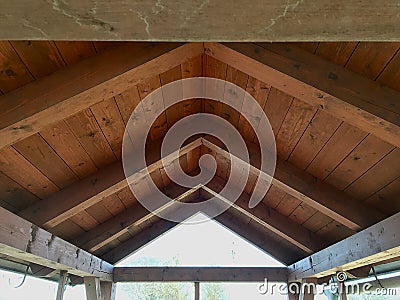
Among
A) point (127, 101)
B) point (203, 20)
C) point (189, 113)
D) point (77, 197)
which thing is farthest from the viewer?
point (189, 113)

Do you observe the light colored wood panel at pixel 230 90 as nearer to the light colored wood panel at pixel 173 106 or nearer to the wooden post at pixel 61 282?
the light colored wood panel at pixel 173 106

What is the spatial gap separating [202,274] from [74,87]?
344cm

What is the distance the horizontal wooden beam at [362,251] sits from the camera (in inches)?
82.1

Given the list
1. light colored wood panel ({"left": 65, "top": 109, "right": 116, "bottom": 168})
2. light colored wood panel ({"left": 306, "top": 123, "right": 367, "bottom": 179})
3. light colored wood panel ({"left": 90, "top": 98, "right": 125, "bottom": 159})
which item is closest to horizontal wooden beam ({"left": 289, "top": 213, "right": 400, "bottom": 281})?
light colored wood panel ({"left": 306, "top": 123, "right": 367, "bottom": 179})

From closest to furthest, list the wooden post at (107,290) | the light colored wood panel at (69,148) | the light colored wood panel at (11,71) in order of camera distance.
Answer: the light colored wood panel at (11,71)
the light colored wood panel at (69,148)
the wooden post at (107,290)

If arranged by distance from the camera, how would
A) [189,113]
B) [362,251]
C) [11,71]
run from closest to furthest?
[11,71]
[362,251]
[189,113]

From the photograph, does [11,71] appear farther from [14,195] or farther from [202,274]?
[202,274]

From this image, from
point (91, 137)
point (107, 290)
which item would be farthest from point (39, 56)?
point (107, 290)

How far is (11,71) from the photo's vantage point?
1629 millimetres

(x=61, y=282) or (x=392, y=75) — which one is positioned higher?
(x=392, y=75)

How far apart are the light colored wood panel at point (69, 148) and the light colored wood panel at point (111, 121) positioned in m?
0.18

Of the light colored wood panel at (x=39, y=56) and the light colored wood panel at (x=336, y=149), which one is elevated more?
the light colored wood panel at (x=39, y=56)

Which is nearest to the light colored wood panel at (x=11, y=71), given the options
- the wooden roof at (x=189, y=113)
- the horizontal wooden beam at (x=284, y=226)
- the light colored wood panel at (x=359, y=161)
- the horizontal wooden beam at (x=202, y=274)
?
the wooden roof at (x=189, y=113)

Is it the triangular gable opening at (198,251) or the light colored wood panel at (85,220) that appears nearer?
the light colored wood panel at (85,220)
